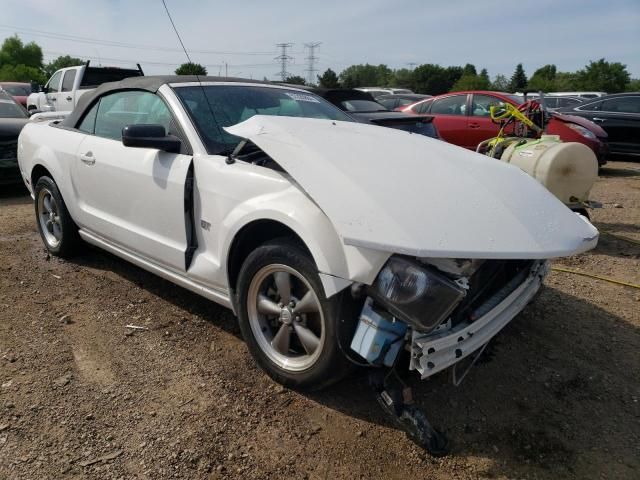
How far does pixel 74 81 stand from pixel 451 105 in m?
8.49

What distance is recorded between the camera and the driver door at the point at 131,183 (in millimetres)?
3147

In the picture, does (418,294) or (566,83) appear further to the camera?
(566,83)

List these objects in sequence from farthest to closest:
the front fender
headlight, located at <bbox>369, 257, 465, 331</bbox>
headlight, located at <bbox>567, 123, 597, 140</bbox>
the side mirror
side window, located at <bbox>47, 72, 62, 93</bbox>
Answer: side window, located at <bbox>47, 72, 62, 93</bbox> < headlight, located at <bbox>567, 123, 597, 140</bbox> < the side mirror < the front fender < headlight, located at <bbox>369, 257, 465, 331</bbox>

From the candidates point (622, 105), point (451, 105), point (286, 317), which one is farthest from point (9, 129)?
point (622, 105)

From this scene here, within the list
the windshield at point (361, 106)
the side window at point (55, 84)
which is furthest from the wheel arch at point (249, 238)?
the side window at point (55, 84)

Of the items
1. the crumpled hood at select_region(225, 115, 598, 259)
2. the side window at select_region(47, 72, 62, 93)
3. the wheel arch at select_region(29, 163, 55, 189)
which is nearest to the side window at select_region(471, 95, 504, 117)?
the crumpled hood at select_region(225, 115, 598, 259)

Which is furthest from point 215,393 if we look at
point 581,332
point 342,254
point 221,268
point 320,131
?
point 581,332

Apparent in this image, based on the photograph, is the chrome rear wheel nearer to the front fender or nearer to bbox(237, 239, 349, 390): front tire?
bbox(237, 239, 349, 390): front tire

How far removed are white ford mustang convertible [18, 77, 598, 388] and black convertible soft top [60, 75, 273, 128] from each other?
0.10 ft

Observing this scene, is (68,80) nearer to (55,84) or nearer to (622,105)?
(55,84)

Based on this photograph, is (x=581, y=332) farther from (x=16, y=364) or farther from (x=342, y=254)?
(x=16, y=364)

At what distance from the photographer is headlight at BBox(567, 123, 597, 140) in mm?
8797

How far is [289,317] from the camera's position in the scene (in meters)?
2.61

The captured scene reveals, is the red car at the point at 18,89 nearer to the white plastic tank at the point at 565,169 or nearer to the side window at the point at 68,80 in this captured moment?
the side window at the point at 68,80
